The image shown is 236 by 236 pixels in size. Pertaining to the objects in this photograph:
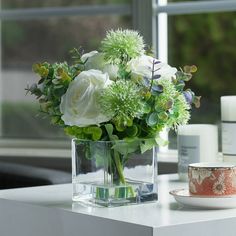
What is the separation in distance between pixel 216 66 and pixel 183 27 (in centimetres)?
21

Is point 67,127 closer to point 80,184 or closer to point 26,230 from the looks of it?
point 80,184

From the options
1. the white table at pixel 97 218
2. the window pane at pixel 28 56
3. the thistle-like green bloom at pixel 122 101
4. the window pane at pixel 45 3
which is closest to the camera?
the white table at pixel 97 218

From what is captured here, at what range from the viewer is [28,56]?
3936mm

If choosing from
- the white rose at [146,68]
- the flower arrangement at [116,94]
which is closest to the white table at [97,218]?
the flower arrangement at [116,94]

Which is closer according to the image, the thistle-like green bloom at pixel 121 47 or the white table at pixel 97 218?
the white table at pixel 97 218

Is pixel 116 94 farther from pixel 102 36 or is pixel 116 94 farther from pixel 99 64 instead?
pixel 102 36

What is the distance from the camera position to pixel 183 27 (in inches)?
135

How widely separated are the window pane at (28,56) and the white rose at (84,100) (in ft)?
6.84

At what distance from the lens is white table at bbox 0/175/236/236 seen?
1545 mm

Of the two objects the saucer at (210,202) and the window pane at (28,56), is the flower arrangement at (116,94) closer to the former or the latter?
the saucer at (210,202)

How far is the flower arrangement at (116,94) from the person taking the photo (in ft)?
5.45

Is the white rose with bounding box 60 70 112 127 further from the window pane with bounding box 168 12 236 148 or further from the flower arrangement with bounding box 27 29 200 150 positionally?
the window pane with bounding box 168 12 236 148

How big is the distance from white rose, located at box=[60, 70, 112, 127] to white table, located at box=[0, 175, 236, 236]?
7.1 inches

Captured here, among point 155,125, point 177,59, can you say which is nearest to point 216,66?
point 177,59
